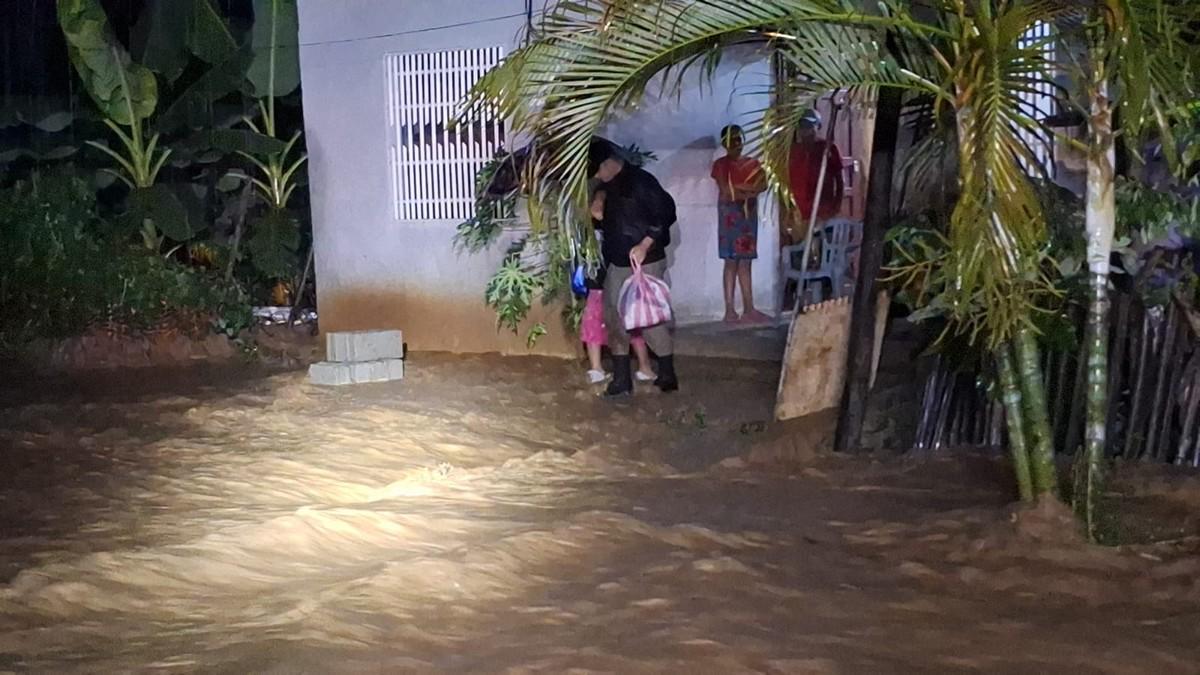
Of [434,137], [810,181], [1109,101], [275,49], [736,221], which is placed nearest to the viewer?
[1109,101]

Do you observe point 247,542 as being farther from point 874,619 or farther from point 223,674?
point 874,619

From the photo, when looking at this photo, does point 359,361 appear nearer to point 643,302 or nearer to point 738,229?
point 643,302

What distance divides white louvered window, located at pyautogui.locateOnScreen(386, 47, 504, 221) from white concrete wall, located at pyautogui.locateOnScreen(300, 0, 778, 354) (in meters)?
0.11

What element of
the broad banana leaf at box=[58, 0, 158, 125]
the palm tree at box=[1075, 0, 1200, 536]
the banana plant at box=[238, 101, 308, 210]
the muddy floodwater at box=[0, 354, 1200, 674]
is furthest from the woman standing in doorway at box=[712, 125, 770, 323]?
the broad banana leaf at box=[58, 0, 158, 125]

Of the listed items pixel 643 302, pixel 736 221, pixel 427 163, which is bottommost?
pixel 643 302

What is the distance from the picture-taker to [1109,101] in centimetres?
522

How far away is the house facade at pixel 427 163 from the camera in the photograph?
35.4 feet

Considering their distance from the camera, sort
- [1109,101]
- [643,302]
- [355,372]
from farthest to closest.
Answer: [355,372] → [643,302] → [1109,101]

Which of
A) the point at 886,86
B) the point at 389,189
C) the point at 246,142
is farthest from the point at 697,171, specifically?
the point at 886,86

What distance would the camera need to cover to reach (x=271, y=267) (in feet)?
43.1

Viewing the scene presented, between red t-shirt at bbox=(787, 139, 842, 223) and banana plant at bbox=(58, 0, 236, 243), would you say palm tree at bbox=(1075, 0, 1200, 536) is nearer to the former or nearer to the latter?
red t-shirt at bbox=(787, 139, 842, 223)

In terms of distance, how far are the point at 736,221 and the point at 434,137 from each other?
2917 mm

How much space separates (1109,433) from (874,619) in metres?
2.84

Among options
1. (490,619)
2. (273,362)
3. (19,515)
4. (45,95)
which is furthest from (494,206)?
(45,95)
